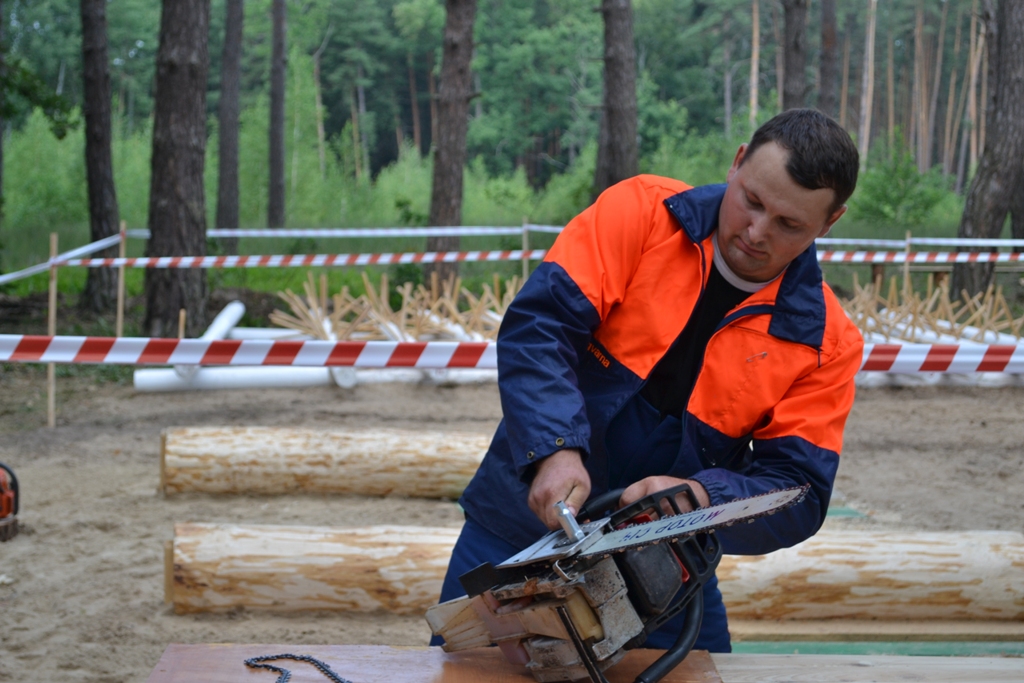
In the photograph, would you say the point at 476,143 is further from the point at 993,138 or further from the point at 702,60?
the point at 993,138

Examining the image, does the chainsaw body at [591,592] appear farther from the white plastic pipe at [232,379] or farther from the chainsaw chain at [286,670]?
the white plastic pipe at [232,379]

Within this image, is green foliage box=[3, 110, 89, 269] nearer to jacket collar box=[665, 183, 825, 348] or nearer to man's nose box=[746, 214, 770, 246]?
jacket collar box=[665, 183, 825, 348]

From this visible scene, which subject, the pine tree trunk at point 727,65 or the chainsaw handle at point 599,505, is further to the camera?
the pine tree trunk at point 727,65

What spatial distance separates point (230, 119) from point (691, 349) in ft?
60.7

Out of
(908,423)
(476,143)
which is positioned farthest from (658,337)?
(476,143)

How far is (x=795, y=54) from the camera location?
1369cm

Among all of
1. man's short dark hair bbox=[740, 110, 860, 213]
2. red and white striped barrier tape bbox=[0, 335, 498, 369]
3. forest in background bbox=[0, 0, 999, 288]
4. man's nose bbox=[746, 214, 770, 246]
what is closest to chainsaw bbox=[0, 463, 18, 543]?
red and white striped barrier tape bbox=[0, 335, 498, 369]

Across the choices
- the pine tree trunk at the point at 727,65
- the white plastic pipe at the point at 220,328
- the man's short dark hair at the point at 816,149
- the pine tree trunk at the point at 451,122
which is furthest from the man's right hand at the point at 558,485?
the pine tree trunk at the point at 727,65

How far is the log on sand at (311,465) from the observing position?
5.34 m

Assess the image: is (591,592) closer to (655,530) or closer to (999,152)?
(655,530)

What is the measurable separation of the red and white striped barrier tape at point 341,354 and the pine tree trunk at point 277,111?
677 inches

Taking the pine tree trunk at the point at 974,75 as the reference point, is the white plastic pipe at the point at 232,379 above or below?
below

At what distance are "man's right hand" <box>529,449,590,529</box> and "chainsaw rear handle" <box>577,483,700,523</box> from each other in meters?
0.05

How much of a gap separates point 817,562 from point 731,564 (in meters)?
0.36
